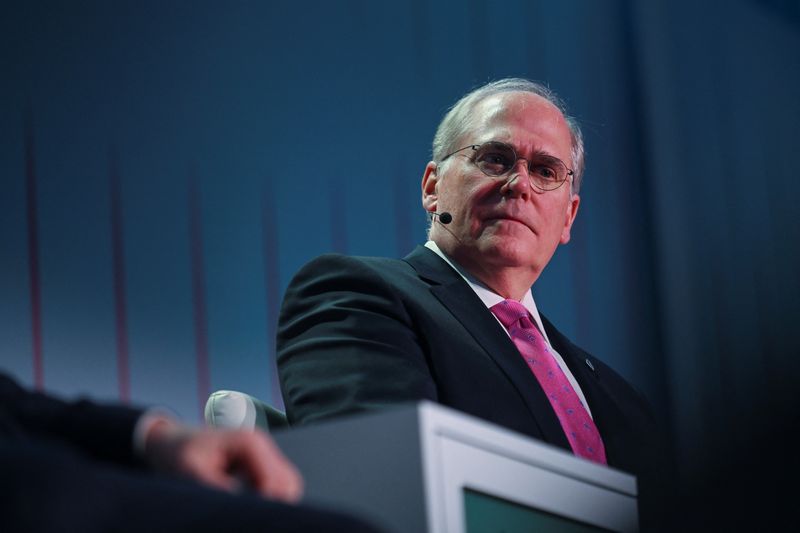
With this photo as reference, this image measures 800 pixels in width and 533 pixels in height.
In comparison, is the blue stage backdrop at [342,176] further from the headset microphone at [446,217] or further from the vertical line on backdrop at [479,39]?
the headset microphone at [446,217]

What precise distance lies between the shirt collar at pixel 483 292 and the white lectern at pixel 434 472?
0.99 m

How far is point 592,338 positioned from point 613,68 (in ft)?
2.94

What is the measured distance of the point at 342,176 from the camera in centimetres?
273

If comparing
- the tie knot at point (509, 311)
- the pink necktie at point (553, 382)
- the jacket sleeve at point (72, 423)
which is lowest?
the jacket sleeve at point (72, 423)

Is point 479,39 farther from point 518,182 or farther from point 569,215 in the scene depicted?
point 518,182

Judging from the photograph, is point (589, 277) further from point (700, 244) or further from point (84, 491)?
point (84, 491)

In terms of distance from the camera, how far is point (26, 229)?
6.89ft

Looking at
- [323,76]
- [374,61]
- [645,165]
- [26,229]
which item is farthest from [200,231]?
[645,165]

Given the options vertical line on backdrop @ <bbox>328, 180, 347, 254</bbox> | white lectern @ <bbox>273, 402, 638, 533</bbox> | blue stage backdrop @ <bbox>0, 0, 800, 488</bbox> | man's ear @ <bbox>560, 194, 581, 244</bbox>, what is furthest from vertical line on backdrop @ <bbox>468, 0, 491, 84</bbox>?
white lectern @ <bbox>273, 402, 638, 533</bbox>

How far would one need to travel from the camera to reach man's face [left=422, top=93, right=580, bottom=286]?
2.21 meters

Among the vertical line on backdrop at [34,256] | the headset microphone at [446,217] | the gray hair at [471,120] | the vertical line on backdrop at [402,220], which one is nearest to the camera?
the vertical line on backdrop at [34,256]

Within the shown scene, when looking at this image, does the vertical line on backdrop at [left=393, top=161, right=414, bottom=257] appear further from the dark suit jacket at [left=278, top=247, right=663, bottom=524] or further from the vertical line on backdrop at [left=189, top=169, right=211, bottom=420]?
the dark suit jacket at [left=278, top=247, right=663, bottom=524]

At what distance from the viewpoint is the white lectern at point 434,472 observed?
968 mm

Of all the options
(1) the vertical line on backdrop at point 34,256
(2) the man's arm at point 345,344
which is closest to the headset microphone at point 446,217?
(2) the man's arm at point 345,344
